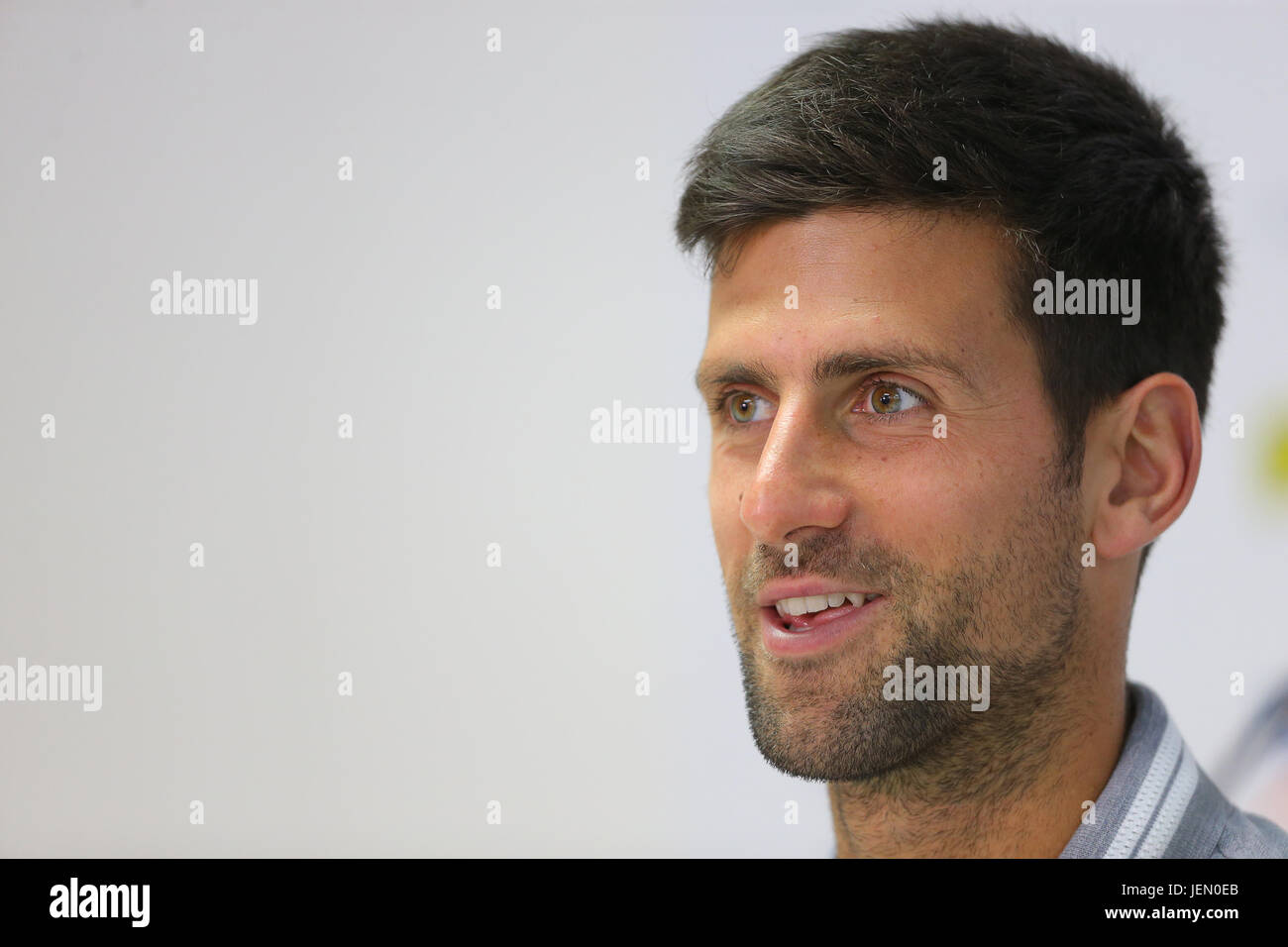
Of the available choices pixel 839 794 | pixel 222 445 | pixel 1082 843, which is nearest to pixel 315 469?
pixel 222 445

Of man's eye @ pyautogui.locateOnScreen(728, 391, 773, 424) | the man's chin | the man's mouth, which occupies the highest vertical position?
man's eye @ pyautogui.locateOnScreen(728, 391, 773, 424)

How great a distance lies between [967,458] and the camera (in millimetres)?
2074

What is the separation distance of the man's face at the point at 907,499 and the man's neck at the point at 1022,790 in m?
0.03

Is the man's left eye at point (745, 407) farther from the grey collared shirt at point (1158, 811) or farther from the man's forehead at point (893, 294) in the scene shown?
the grey collared shirt at point (1158, 811)

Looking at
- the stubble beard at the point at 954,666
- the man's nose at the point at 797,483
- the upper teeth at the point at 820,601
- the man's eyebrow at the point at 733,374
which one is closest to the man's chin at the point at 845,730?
the stubble beard at the point at 954,666

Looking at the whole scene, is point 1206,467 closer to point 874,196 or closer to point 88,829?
point 874,196

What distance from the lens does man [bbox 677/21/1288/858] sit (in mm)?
2086

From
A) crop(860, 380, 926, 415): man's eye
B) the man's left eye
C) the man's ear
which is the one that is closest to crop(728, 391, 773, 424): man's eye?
the man's left eye

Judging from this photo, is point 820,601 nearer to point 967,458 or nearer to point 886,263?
point 967,458

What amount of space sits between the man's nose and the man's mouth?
0.14 meters

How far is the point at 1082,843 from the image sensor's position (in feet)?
6.82

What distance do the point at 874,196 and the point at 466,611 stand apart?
159 centimetres

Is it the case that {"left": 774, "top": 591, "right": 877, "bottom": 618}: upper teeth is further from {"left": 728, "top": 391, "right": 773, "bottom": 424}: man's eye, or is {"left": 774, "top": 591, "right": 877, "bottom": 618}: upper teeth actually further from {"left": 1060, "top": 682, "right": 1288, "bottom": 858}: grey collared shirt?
{"left": 1060, "top": 682, "right": 1288, "bottom": 858}: grey collared shirt

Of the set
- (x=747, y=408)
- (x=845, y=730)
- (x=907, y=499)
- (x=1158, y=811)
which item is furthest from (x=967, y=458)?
(x=1158, y=811)
